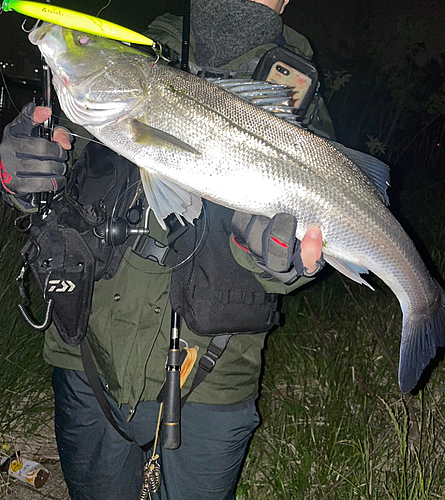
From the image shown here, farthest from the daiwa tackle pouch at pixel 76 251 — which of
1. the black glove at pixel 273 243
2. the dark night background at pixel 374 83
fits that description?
the dark night background at pixel 374 83

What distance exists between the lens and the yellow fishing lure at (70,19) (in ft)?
5.60

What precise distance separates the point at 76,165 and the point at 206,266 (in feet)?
2.64

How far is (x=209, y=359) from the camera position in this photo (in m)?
2.24

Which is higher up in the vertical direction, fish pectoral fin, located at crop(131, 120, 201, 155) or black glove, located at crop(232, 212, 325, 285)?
fish pectoral fin, located at crop(131, 120, 201, 155)

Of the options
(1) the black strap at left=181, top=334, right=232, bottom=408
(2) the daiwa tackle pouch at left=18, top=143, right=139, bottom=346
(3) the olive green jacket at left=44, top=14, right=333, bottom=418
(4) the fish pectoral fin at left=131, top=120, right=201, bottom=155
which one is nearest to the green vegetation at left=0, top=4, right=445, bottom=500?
(3) the olive green jacket at left=44, top=14, right=333, bottom=418

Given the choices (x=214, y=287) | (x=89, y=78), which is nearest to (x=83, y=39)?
(x=89, y=78)

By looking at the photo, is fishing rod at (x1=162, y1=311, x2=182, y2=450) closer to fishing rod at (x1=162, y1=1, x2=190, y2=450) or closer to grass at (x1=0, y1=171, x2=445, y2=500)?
fishing rod at (x1=162, y1=1, x2=190, y2=450)

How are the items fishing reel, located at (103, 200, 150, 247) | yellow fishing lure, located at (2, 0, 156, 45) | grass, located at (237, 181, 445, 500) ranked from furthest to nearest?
grass, located at (237, 181, 445, 500), fishing reel, located at (103, 200, 150, 247), yellow fishing lure, located at (2, 0, 156, 45)

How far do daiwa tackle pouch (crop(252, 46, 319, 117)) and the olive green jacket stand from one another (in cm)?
23

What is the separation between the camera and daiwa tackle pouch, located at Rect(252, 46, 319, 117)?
7.09ft

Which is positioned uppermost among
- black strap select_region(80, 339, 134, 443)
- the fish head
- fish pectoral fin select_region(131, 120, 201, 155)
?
the fish head

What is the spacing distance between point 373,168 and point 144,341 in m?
1.28

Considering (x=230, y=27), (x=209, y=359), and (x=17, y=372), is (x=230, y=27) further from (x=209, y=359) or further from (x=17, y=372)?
(x=17, y=372)

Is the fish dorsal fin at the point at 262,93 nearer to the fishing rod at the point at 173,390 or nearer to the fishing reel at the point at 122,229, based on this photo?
the fishing rod at the point at 173,390
